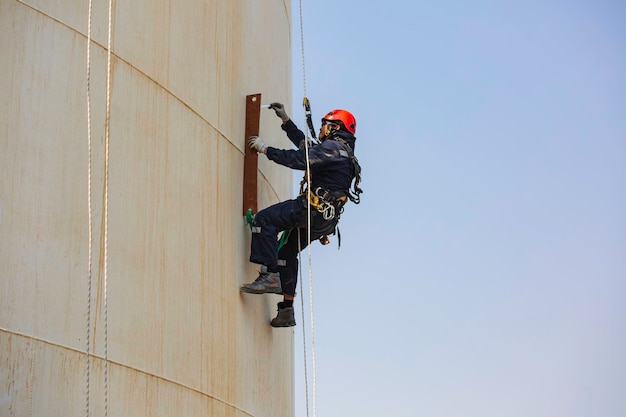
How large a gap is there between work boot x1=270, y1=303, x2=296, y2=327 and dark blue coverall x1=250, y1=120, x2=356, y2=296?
0.15 metres

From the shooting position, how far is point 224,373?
26.0 feet

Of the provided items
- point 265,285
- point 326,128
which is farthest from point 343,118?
point 265,285

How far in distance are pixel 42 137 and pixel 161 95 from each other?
4.53 feet

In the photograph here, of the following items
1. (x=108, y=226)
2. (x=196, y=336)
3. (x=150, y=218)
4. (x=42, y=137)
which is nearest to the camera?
(x=42, y=137)

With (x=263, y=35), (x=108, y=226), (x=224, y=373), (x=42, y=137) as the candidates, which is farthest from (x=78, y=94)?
(x=263, y=35)

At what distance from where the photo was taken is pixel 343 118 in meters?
9.41

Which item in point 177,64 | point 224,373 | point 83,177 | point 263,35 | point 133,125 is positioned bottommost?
point 224,373

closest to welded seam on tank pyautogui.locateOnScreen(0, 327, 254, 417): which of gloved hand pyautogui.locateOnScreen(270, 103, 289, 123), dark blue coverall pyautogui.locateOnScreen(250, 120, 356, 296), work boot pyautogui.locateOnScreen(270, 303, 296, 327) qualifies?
work boot pyautogui.locateOnScreen(270, 303, 296, 327)

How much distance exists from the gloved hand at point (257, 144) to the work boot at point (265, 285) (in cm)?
109

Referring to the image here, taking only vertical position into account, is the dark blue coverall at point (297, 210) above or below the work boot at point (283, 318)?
above

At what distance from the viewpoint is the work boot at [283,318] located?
9.19m

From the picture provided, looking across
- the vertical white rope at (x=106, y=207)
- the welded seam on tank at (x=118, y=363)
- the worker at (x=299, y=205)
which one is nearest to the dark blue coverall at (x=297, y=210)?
the worker at (x=299, y=205)

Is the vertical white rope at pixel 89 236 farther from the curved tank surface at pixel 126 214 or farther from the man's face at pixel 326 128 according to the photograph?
the man's face at pixel 326 128

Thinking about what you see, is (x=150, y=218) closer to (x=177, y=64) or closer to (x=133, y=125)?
(x=133, y=125)
